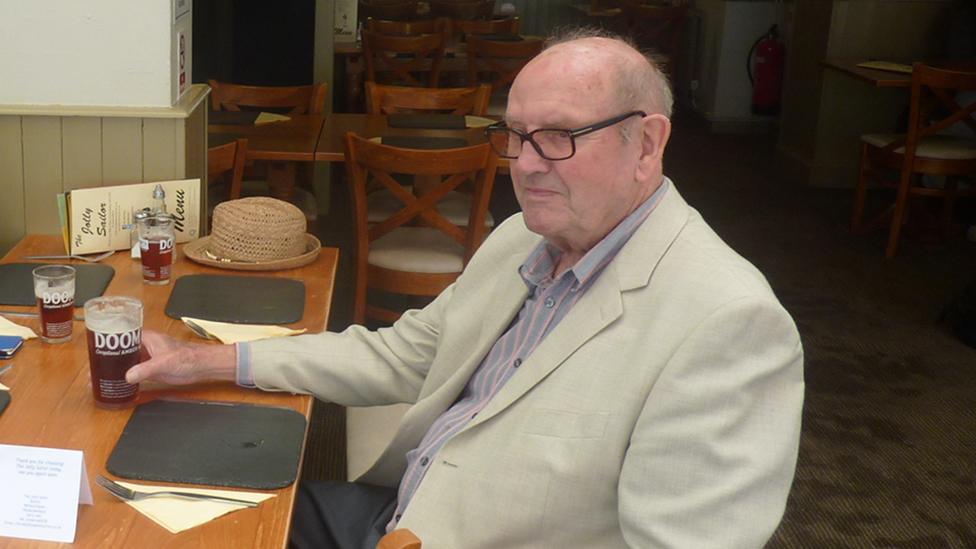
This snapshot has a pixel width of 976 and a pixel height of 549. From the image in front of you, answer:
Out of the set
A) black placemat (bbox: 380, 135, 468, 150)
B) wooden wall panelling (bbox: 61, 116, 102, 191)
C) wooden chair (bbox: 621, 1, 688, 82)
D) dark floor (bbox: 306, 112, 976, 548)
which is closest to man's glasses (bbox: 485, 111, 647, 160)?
wooden wall panelling (bbox: 61, 116, 102, 191)

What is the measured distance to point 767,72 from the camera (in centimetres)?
828

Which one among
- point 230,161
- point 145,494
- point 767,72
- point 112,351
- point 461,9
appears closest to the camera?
point 145,494

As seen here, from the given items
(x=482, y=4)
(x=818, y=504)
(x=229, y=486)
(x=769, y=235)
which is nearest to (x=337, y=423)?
(x=818, y=504)

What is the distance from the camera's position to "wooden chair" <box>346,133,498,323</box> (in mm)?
3461

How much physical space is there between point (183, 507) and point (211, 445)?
0.57ft

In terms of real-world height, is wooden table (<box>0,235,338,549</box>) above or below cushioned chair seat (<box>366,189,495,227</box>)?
above

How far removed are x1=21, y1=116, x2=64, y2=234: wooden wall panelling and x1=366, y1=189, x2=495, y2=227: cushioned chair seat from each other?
1552 mm

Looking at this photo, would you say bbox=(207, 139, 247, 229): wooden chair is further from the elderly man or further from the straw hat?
the elderly man

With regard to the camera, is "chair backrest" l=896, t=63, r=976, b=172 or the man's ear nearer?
the man's ear

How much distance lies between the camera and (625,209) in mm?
1674

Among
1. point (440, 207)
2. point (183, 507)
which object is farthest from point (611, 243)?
point (440, 207)

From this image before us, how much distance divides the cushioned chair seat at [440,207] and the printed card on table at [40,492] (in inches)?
104

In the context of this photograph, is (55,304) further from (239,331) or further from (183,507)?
(183,507)

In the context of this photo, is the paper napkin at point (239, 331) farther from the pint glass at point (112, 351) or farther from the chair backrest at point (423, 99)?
the chair backrest at point (423, 99)
